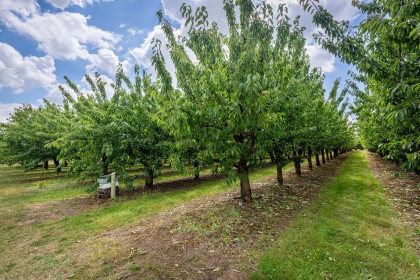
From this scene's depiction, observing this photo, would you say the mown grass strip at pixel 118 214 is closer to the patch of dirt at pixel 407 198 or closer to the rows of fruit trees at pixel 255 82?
the rows of fruit trees at pixel 255 82

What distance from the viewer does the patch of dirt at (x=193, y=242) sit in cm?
404

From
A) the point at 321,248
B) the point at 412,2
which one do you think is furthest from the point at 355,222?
the point at 412,2

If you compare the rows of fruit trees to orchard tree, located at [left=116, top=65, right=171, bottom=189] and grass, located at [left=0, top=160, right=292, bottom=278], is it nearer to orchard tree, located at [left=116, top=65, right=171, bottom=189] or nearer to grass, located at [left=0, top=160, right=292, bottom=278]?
orchard tree, located at [left=116, top=65, right=171, bottom=189]

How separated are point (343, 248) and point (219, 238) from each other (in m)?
2.78

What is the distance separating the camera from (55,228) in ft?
21.8

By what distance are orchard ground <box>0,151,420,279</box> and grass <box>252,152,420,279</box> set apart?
2cm

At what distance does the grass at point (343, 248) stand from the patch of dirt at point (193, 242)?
1.34ft

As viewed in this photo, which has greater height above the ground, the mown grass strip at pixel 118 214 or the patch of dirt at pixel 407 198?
the mown grass strip at pixel 118 214

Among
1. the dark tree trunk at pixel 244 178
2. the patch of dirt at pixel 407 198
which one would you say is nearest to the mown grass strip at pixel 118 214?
the dark tree trunk at pixel 244 178

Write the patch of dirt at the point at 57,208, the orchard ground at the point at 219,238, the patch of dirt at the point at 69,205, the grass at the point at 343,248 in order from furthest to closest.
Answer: the patch of dirt at the point at 69,205 < the patch of dirt at the point at 57,208 < the orchard ground at the point at 219,238 < the grass at the point at 343,248

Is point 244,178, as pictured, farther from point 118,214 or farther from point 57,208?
point 57,208

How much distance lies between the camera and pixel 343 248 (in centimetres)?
465

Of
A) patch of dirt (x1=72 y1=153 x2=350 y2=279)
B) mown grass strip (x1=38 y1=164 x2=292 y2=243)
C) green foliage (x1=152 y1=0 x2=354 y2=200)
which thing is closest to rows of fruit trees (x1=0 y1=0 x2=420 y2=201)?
green foliage (x1=152 y1=0 x2=354 y2=200)

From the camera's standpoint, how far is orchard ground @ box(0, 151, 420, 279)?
13.2 ft
